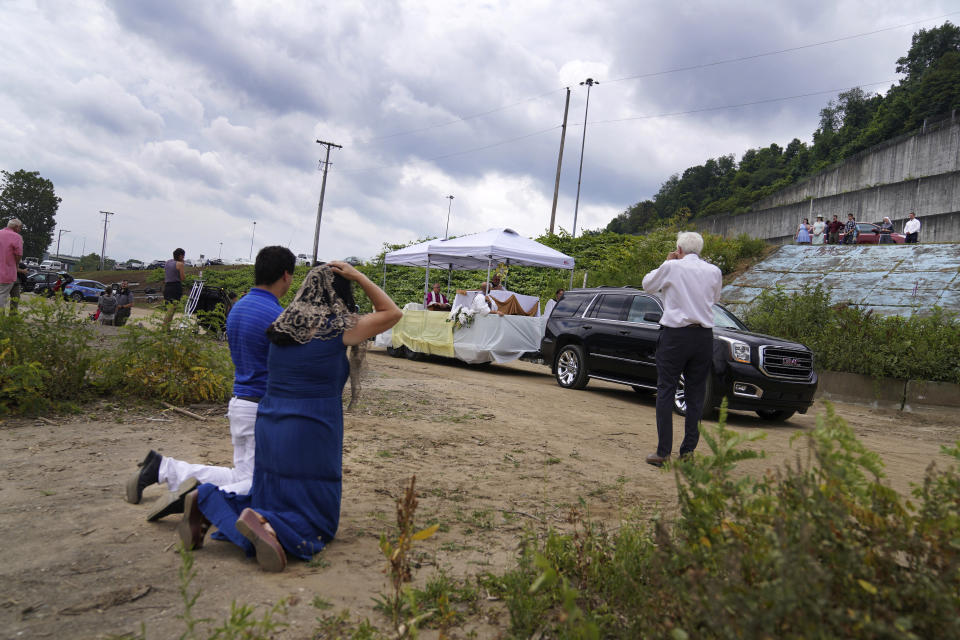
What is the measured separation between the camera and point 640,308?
10.3m

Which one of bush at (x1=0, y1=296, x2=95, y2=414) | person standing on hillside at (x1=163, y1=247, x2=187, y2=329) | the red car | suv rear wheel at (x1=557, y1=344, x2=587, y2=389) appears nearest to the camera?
bush at (x1=0, y1=296, x2=95, y2=414)

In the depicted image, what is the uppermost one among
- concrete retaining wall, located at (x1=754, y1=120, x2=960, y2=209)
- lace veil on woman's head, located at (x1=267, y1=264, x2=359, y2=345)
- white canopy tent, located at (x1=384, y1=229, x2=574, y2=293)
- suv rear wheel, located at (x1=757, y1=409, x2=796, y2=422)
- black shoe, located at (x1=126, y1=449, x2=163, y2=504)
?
concrete retaining wall, located at (x1=754, y1=120, x2=960, y2=209)

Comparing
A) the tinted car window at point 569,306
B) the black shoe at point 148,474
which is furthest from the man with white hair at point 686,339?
the tinted car window at point 569,306

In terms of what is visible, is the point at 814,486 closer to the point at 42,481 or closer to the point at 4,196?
the point at 42,481

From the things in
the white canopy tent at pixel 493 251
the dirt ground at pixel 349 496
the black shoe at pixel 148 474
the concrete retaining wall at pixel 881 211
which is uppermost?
the concrete retaining wall at pixel 881 211

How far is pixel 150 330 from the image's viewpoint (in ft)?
21.9

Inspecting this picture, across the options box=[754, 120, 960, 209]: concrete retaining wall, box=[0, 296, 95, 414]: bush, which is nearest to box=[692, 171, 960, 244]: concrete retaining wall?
box=[754, 120, 960, 209]: concrete retaining wall

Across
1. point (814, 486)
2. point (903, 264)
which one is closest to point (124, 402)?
point (814, 486)

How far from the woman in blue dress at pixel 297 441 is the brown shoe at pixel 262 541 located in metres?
0.09

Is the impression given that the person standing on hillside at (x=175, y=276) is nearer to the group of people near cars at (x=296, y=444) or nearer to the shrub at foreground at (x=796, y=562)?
the group of people near cars at (x=296, y=444)

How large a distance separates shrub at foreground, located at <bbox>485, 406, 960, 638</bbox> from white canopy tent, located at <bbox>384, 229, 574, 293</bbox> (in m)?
12.6

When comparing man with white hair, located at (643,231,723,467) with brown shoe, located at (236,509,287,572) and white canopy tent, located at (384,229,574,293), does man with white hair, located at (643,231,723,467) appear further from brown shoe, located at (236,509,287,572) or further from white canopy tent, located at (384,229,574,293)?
white canopy tent, located at (384,229,574,293)

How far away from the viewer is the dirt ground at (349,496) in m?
2.59

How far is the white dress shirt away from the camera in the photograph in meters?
5.56
